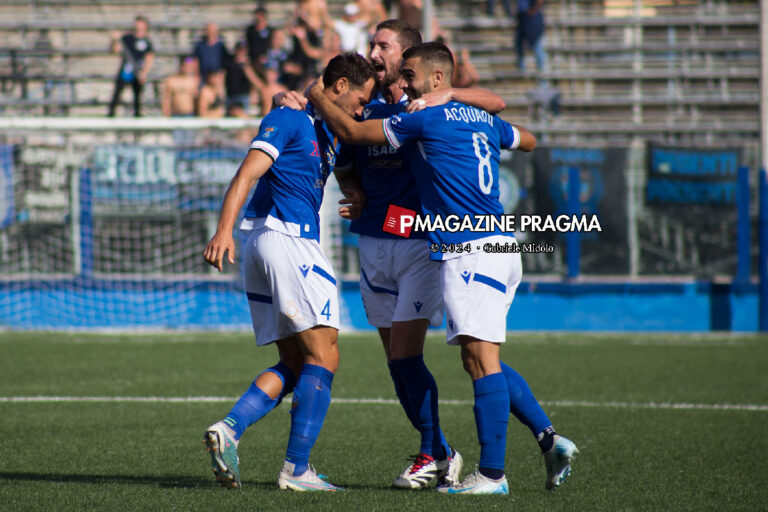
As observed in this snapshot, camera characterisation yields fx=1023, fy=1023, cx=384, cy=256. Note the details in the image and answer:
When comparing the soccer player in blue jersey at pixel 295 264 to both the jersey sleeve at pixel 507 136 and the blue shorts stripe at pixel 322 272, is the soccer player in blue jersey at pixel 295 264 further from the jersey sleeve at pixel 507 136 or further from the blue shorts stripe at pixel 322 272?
the jersey sleeve at pixel 507 136

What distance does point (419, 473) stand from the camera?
5066mm

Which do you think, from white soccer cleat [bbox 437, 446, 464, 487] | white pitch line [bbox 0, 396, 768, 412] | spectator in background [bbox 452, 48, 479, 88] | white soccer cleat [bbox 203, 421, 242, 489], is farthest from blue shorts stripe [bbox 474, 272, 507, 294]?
spectator in background [bbox 452, 48, 479, 88]

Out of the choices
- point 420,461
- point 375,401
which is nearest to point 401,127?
point 420,461

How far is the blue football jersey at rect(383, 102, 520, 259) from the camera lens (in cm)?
483

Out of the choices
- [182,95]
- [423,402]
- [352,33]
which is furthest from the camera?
[182,95]

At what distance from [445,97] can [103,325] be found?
1043 centimetres

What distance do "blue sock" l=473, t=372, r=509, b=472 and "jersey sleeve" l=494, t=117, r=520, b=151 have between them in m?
1.16

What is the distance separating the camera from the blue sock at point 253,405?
15.4 ft

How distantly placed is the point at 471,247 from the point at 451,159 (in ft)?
1.41

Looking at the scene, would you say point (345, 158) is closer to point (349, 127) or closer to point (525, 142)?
point (349, 127)

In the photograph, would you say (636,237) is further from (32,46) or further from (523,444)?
(32,46)

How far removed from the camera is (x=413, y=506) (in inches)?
178

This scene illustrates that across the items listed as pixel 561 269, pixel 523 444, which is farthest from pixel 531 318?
pixel 523 444

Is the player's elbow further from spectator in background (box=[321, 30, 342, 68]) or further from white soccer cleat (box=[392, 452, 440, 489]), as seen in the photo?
spectator in background (box=[321, 30, 342, 68])
